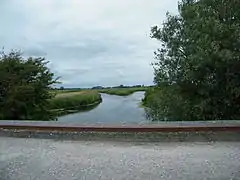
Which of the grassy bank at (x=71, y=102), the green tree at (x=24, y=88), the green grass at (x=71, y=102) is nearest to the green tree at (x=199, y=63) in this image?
the green tree at (x=24, y=88)

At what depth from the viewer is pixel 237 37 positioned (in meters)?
10.6

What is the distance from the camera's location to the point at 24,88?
54.4 feet

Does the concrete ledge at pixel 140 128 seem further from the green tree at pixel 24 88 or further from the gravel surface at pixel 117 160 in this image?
the green tree at pixel 24 88

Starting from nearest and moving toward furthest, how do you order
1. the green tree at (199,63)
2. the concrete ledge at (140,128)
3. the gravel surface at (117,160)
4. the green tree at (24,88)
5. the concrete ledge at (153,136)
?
the gravel surface at (117,160) < the concrete ledge at (153,136) < the concrete ledge at (140,128) < the green tree at (199,63) < the green tree at (24,88)

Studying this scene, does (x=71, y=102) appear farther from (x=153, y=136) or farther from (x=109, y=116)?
(x=153, y=136)

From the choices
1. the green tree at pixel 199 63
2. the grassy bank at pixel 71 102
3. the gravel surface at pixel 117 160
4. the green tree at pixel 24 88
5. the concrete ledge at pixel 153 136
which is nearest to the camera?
the gravel surface at pixel 117 160

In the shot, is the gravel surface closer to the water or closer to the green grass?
the water

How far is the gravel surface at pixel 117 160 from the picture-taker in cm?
523

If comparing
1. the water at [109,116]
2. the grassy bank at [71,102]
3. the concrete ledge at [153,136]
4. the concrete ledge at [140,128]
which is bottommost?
the water at [109,116]

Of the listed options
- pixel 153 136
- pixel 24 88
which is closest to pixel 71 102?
pixel 24 88

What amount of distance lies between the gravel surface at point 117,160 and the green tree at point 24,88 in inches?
350

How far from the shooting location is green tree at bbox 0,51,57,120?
54.6 feet

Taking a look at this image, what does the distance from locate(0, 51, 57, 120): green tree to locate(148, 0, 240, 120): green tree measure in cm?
591

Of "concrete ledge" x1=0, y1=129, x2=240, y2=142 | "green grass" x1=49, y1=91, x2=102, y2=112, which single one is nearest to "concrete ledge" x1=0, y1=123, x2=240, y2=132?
"concrete ledge" x1=0, y1=129, x2=240, y2=142
